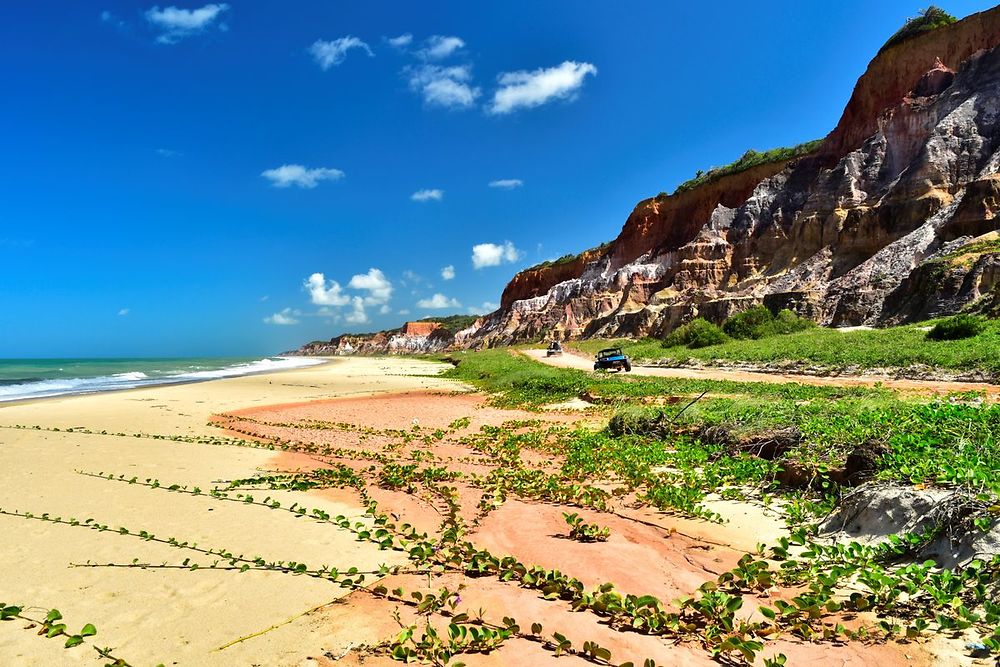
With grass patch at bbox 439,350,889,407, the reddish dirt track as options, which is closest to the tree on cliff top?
grass patch at bbox 439,350,889,407

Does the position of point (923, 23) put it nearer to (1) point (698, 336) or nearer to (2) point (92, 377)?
(1) point (698, 336)

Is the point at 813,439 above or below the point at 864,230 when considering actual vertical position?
below

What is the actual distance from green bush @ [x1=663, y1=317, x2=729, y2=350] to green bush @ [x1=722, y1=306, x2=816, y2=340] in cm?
105

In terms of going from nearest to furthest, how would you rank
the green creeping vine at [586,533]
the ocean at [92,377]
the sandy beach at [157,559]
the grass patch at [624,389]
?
the sandy beach at [157,559] → the green creeping vine at [586,533] → the grass patch at [624,389] → the ocean at [92,377]

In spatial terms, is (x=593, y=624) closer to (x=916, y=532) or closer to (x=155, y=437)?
(x=916, y=532)

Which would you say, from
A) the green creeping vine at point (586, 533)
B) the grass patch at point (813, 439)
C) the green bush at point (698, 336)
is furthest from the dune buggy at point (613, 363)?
the green creeping vine at point (586, 533)

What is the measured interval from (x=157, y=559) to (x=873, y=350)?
22729 millimetres

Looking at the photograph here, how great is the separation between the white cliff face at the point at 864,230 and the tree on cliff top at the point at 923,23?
7.44m

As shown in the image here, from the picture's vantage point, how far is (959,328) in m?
19.1

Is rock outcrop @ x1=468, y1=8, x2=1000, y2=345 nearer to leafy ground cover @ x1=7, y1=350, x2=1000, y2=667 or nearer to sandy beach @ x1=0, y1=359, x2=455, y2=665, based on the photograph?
leafy ground cover @ x1=7, y1=350, x2=1000, y2=667

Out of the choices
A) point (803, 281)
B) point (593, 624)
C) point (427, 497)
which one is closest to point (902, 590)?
point (593, 624)

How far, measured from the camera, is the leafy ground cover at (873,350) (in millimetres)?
15898

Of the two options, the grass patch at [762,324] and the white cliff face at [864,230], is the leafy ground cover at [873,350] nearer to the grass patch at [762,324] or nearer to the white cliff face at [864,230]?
the grass patch at [762,324]

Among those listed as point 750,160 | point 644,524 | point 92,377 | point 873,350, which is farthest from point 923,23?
point 92,377
